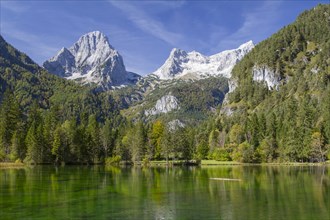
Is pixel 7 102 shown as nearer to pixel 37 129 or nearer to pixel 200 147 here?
pixel 37 129

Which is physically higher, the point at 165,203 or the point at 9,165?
the point at 9,165

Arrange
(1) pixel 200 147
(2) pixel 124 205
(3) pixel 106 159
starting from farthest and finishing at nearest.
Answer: (1) pixel 200 147
(3) pixel 106 159
(2) pixel 124 205

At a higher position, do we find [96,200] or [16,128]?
[16,128]

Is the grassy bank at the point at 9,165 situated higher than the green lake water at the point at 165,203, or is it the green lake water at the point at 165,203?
the grassy bank at the point at 9,165

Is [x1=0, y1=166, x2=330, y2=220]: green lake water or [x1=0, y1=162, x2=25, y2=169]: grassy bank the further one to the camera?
[x1=0, y1=162, x2=25, y2=169]: grassy bank

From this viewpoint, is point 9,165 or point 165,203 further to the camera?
point 9,165

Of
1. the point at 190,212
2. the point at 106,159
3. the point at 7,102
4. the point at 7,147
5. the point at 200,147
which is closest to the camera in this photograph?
the point at 190,212

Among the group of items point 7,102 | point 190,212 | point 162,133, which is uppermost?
point 7,102

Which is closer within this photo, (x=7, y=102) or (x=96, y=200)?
(x=96, y=200)

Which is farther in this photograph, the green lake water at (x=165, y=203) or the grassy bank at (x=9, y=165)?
the grassy bank at (x=9, y=165)

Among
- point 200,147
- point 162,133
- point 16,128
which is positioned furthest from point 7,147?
point 200,147

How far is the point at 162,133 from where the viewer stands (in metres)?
178

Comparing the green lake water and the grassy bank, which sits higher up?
the grassy bank

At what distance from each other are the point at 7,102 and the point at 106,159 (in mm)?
50345
